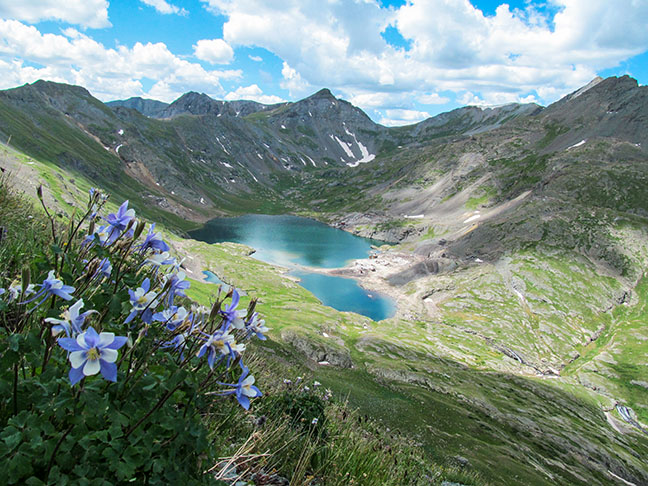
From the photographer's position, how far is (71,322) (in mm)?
2209

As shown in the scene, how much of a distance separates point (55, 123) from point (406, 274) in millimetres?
194408

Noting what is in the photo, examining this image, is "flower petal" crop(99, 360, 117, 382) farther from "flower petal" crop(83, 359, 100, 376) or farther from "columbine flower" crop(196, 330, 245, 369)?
"columbine flower" crop(196, 330, 245, 369)

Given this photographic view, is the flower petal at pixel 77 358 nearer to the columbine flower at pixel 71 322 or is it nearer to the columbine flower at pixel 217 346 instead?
the columbine flower at pixel 71 322

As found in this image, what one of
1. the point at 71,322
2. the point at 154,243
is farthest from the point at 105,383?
the point at 154,243

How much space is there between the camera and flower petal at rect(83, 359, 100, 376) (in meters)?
1.91

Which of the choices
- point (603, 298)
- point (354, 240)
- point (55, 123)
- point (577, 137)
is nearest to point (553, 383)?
point (603, 298)

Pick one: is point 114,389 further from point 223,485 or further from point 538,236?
point 538,236

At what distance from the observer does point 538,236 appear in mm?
112000

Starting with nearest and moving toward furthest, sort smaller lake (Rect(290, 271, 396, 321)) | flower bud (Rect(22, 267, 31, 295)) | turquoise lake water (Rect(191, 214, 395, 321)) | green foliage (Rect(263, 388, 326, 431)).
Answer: flower bud (Rect(22, 267, 31, 295)), green foliage (Rect(263, 388, 326, 431)), smaller lake (Rect(290, 271, 396, 321)), turquoise lake water (Rect(191, 214, 395, 321))

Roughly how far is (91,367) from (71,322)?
17.1 inches

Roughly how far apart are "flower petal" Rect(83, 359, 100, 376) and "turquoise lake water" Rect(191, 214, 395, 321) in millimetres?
85775

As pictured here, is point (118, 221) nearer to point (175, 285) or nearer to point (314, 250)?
point (175, 285)

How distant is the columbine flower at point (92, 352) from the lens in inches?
76.8

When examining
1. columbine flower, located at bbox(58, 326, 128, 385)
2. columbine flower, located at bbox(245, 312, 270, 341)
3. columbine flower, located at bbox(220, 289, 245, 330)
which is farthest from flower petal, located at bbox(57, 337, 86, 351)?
columbine flower, located at bbox(245, 312, 270, 341)
